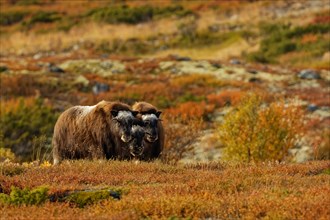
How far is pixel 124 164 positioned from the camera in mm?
12766

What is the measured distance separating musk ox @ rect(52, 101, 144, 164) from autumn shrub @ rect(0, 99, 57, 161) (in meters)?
11.6

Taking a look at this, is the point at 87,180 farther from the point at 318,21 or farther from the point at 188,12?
the point at 188,12

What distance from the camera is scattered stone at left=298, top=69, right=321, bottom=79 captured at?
39178 mm

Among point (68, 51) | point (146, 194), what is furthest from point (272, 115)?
point (68, 51)

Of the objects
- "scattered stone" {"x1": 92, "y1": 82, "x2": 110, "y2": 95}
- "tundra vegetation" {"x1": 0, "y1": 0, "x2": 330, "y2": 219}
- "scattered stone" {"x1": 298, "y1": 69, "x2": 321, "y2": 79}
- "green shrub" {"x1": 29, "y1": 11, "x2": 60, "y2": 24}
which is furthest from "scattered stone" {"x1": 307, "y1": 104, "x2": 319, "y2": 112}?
"green shrub" {"x1": 29, "y1": 11, "x2": 60, "y2": 24}

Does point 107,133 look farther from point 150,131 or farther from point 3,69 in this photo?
point 3,69

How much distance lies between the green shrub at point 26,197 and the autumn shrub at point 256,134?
40.0ft

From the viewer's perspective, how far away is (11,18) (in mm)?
74938

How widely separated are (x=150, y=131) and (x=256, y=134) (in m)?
6.82

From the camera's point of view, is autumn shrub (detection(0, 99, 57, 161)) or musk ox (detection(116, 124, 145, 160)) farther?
autumn shrub (detection(0, 99, 57, 161))

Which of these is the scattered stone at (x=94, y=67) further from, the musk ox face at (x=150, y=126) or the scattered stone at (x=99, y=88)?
the musk ox face at (x=150, y=126)

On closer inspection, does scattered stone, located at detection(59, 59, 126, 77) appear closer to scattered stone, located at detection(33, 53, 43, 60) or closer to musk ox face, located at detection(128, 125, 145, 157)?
scattered stone, located at detection(33, 53, 43, 60)

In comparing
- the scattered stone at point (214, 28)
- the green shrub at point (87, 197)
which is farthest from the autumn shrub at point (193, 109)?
the scattered stone at point (214, 28)

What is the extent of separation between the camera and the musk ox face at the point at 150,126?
51.3ft
